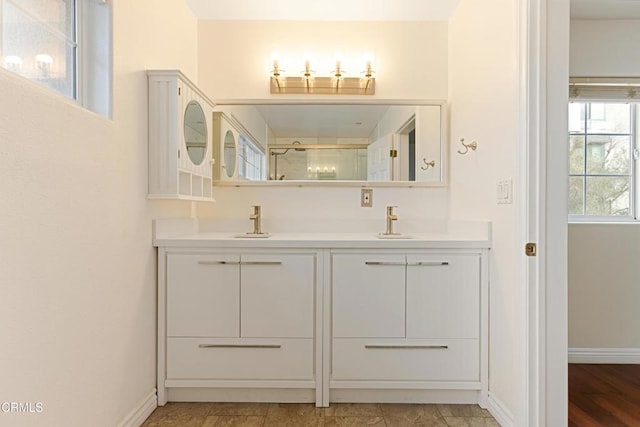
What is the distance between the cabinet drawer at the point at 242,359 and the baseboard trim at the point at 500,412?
3.03ft

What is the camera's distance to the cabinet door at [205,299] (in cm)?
206

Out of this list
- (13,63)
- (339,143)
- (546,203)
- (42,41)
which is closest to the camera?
(13,63)

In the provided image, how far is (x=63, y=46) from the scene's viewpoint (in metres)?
1.50

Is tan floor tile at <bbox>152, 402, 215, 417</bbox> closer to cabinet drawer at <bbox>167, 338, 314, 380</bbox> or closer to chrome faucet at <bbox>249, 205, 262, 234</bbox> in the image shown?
cabinet drawer at <bbox>167, 338, 314, 380</bbox>

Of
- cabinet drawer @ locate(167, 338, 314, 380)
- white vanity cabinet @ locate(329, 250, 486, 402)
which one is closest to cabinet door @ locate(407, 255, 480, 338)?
white vanity cabinet @ locate(329, 250, 486, 402)

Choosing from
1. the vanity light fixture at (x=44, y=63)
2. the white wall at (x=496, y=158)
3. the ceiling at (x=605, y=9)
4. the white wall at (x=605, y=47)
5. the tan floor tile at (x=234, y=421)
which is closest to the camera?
the vanity light fixture at (x=44, y=63)

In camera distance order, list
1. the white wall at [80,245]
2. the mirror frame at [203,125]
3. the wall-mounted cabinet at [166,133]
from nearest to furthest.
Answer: the white wall at [80,245], the wall-mounted cabinet at [166,133], the mirror frame at [203,125]

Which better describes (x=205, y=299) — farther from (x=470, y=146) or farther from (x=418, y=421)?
(x=470, y=146)

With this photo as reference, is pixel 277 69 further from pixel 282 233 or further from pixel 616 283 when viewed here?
pixel 616 283

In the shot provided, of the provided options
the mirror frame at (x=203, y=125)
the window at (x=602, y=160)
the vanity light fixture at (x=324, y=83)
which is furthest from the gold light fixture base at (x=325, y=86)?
the window at (x=602, y=160)

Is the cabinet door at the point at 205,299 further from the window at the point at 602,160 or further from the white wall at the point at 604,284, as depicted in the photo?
the window at the point at 602,160

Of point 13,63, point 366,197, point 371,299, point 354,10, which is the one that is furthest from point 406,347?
point 354,10

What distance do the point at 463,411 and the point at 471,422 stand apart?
3.9 inches

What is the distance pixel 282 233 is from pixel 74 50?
1540 mm
